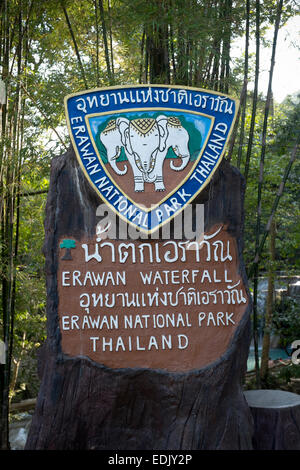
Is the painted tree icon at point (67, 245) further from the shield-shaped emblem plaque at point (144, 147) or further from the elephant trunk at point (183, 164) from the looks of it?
the elephant trunk at point (183, 164)

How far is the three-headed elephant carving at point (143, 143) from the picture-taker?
312 centimetres

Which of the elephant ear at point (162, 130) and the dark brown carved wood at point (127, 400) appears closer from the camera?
the dark brown carved wood at point (127, 400)

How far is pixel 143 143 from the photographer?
3129mm

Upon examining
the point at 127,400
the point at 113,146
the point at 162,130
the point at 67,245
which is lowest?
the point at 127,400

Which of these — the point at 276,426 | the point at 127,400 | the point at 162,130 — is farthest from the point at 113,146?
the point at 276,426

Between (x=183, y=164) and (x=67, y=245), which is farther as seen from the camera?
(x=183, y=164)

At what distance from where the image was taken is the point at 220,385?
296 centimetres

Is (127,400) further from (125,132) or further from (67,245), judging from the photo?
(125,132)

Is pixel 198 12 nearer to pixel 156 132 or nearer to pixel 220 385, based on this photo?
pixel 156 132

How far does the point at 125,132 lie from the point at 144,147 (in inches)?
5.8

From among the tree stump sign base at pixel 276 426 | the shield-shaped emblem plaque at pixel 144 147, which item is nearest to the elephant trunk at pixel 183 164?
the shield-shaped emblem plaque at pixel 144 147

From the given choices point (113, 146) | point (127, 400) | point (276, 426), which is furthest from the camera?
point (276, 426)

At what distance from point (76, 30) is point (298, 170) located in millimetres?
2987

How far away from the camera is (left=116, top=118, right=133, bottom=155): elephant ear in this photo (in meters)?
3.13
